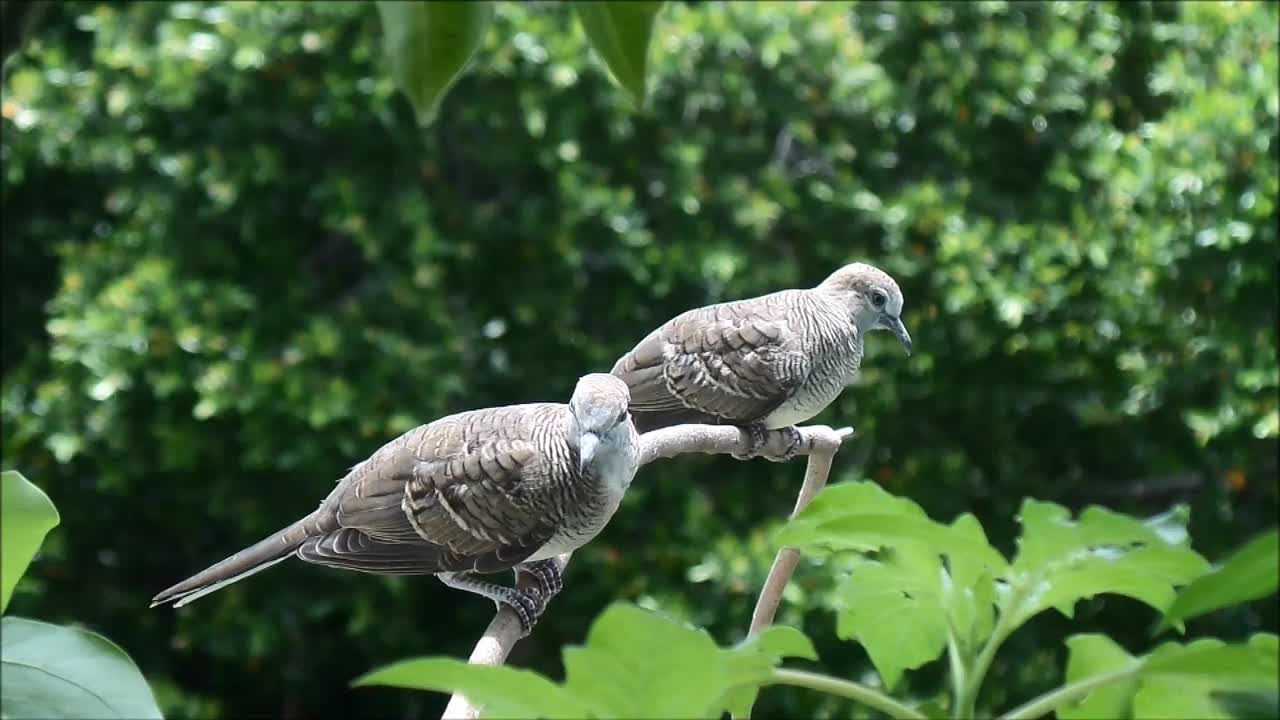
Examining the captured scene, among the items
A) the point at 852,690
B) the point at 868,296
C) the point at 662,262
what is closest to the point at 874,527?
the point at 852,690

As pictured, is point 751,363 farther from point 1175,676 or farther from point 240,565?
point 1175,676

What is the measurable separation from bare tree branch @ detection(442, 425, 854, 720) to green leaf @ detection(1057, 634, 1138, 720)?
437mm

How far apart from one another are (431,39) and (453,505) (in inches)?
41.8

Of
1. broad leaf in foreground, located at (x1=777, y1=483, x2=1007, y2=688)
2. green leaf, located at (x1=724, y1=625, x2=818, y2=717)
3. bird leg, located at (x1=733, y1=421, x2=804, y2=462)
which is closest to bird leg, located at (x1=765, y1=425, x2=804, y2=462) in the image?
bird leg, located at (x1=733, y1=421, x2=804, y2=462)

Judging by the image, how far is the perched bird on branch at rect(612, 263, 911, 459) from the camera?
1.93m

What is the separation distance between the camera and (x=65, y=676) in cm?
57

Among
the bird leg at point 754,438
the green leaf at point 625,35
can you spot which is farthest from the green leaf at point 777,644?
the bird leg at point 754,438

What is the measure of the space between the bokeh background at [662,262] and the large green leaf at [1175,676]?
263 cm

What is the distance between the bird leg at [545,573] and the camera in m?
1.60

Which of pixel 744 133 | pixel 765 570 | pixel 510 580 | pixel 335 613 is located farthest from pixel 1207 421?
pixel 335 613

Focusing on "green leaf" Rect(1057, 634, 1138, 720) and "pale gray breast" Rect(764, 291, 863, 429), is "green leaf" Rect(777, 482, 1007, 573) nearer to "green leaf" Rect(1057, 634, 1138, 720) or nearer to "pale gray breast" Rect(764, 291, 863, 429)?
Result: "green leaf" Rect(1057, 634, 1138, 720)

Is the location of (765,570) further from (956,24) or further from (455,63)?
(455,63)

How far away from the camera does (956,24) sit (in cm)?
362

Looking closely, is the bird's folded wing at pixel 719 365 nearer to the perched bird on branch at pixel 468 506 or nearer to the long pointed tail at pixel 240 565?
the perched bird on branch at pixel 468 506
